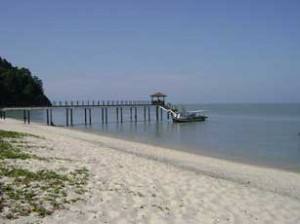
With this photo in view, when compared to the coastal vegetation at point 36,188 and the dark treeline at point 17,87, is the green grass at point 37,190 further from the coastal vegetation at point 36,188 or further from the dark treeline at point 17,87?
the dark treeline at point 17,87

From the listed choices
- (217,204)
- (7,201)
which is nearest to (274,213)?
(217,204)

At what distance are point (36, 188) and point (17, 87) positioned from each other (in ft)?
336

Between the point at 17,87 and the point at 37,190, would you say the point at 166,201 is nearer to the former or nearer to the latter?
the point at 37,190

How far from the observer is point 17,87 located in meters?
106

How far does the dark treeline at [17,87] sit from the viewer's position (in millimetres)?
100750

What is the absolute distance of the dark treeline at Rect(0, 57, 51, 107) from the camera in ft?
331

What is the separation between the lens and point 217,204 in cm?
948

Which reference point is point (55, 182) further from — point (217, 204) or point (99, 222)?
point (217, 204)

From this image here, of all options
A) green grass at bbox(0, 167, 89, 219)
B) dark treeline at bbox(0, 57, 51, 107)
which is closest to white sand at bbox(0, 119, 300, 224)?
green grass at bbox(0, 167, 89, 219)

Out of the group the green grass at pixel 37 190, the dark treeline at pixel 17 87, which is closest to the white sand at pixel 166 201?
the green grass at pixel 37 190

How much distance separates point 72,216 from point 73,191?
1665mm

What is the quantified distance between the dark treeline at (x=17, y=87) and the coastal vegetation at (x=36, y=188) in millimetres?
87168

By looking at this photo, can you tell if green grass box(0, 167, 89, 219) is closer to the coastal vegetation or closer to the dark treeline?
the coastal vegetation

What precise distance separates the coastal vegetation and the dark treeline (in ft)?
286
